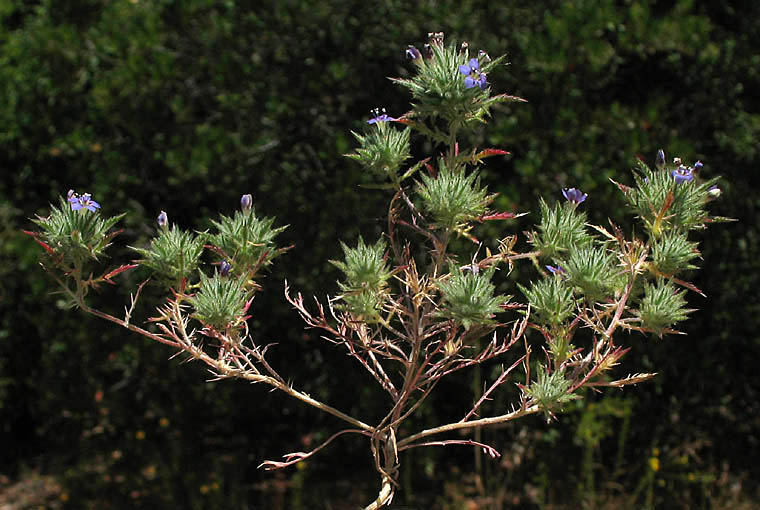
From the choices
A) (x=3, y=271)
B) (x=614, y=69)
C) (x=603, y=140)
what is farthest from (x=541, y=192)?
(x=3, y=271)

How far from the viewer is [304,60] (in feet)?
13.3

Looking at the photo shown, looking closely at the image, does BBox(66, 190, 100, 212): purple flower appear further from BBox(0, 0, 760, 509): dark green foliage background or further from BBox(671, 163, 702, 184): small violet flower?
BBox(0, 0, 760, 509): dark green foliage background

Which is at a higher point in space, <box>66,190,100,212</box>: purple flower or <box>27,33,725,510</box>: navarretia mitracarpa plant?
<box>66,190,100,212</box>: purple flower

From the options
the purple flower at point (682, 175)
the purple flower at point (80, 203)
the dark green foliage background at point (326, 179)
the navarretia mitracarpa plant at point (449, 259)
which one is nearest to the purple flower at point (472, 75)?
the navarretia mitracarpa plant at point (449, 259)

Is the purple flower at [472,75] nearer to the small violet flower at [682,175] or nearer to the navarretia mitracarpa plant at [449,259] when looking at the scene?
the navarretia mitracarpa plant at [449,259]

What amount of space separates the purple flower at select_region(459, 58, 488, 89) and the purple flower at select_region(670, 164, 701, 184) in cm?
41

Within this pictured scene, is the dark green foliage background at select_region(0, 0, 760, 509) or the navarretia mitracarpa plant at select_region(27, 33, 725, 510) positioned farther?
the dark green foliage background at select_region(0, 0, 760, 509)

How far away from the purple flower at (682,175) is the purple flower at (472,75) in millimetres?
407

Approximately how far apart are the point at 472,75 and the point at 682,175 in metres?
0.45

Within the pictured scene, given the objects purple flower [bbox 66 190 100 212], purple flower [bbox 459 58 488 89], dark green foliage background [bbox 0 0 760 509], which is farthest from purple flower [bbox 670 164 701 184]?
dark green foliage background [bbox 0 0 760 509]

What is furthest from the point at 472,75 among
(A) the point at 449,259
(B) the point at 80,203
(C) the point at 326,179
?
(C) the point at 326,179

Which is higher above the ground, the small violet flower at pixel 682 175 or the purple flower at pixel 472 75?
the purple flower at pixel 472 75

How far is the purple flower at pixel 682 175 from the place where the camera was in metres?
1.54

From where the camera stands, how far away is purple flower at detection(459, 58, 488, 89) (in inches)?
58.1
